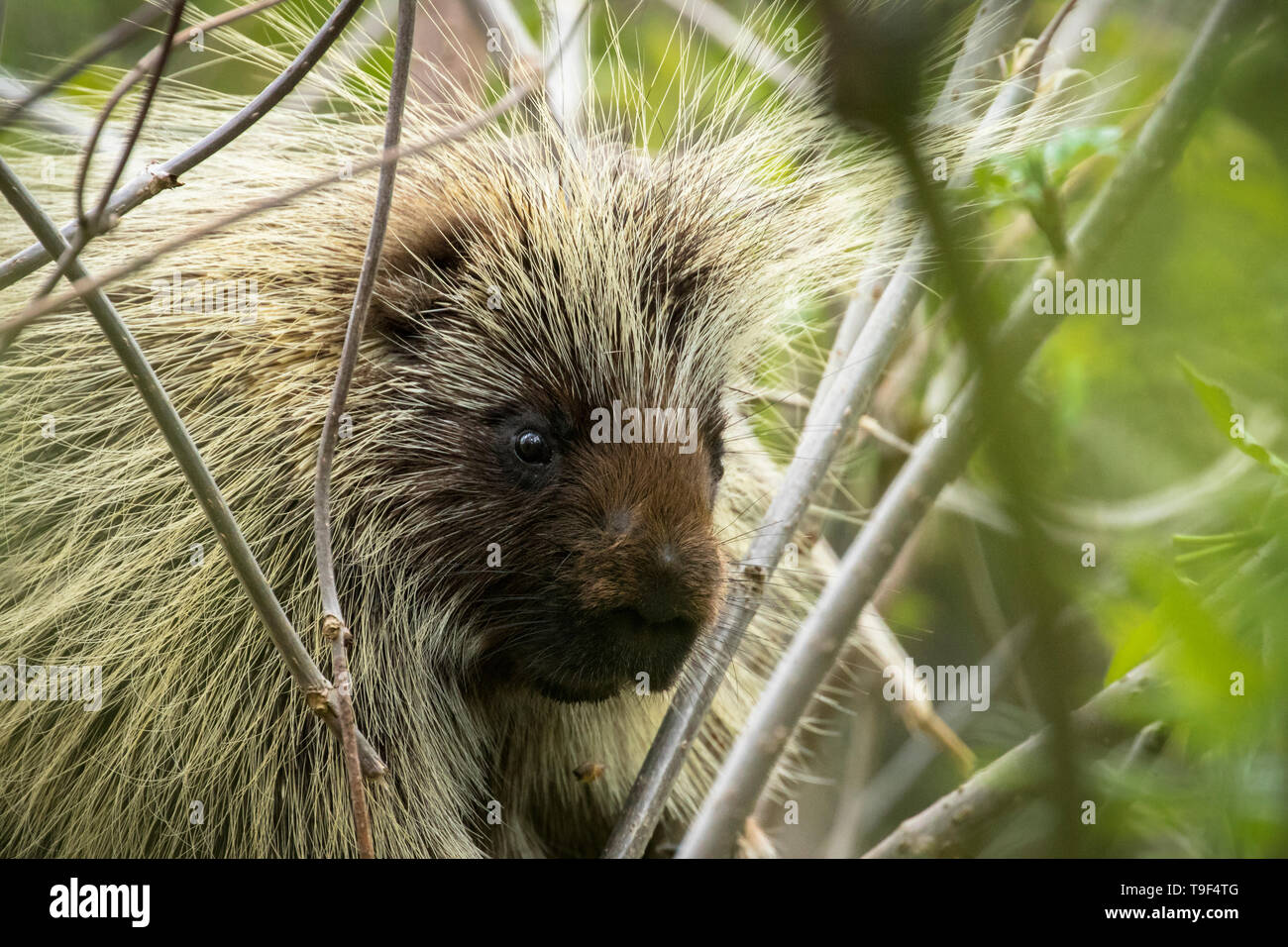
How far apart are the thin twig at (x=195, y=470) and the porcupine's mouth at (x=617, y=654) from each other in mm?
526

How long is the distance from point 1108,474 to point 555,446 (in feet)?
5.67

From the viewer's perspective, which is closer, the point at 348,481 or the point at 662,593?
the point at 662,593

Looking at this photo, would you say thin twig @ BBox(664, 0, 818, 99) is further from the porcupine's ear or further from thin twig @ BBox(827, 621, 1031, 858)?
thin twig @ BBox(827, 621, 1031, 858)

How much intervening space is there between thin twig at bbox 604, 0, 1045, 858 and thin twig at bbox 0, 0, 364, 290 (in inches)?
43.7

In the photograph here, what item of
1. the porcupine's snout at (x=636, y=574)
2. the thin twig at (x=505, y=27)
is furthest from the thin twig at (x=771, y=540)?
the thin twig at (x=505, y=27)

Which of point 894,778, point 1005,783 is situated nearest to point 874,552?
point 1005,783

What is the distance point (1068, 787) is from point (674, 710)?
62.9 inches

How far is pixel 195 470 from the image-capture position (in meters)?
1.52

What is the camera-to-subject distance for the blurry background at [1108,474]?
41.8 inches

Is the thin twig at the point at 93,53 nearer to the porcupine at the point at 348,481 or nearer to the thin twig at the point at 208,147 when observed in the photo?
the thin twig at the point at 208,147

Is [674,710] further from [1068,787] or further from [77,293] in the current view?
[1068,787]

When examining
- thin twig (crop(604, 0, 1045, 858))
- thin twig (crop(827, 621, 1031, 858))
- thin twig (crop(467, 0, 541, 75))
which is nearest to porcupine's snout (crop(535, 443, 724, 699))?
thin twig (crop(604, 0, 1045, 858))

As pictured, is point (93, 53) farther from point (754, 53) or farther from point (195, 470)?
point (754, 53)

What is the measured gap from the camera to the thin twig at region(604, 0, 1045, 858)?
7.24 feet
